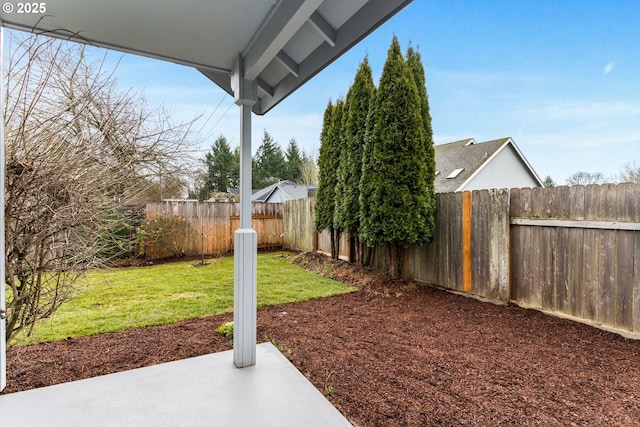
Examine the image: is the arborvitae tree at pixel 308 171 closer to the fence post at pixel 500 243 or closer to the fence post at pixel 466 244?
the fence post at pixel 466 244

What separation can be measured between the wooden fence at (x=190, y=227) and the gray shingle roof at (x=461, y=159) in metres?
7.41

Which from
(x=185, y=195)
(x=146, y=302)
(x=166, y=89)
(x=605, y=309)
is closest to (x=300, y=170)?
(x=185, y=195)

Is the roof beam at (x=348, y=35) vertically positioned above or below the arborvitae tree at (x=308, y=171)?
below

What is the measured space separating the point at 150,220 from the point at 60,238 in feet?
20.3

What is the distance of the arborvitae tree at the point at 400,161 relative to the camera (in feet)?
15.7

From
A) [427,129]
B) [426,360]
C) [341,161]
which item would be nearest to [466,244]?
[427,129]

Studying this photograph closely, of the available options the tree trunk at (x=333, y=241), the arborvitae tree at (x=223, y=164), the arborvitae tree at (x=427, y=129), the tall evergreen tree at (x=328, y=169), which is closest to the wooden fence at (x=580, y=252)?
the arborvitae tree at (x=427, y=129)

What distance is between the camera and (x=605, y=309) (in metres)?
3.17

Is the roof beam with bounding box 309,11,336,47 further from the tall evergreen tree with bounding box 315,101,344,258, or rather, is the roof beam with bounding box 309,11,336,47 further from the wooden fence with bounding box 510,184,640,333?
the tall evergreen tree with bounding box 315,101,344,258

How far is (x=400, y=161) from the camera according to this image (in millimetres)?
4863

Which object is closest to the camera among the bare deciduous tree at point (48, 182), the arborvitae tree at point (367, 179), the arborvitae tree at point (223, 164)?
the bare deciduous tree at point (48, 182)

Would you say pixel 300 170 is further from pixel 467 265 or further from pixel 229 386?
pixel 229 386

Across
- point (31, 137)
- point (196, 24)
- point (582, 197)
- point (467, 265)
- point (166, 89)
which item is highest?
point (166, 89)

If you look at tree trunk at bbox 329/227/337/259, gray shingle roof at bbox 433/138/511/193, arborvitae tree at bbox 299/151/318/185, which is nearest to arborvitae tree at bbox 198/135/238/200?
arborvitae tree at bbox 299/151/318/185
